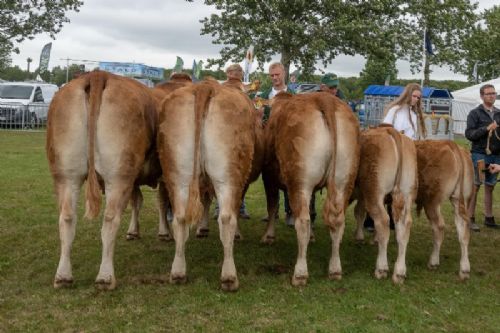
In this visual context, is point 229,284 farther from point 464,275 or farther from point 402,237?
point 464,275

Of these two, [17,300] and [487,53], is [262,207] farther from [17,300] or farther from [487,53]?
[487,53]

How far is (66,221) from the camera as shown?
4953 millimetres

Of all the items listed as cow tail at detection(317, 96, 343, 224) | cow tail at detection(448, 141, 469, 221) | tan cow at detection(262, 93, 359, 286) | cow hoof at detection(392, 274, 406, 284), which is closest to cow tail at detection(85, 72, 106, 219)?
tan cow at detection(262, 93, 359, 286)

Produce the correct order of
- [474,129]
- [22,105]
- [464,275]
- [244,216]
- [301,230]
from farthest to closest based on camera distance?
[22,105] → [244,216] → [474,129] → [464,275] → [301,230]

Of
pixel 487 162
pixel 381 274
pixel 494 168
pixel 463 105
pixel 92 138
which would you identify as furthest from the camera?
pixel 463 105

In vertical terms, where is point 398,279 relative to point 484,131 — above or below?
below

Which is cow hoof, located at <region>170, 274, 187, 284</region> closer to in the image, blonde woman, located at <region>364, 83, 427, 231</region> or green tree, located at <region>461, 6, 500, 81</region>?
blonde woman, located at <region>364, 83, 427, 231</region>

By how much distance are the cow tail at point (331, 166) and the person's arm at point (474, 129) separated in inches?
151

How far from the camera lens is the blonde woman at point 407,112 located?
696 cm

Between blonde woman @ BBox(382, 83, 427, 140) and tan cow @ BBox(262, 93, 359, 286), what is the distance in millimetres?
1742

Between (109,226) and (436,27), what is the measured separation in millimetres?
28466

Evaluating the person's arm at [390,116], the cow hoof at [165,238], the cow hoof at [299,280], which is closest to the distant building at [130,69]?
the cow hoof at [165,238]

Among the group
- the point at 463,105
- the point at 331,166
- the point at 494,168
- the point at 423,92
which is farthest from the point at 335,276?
the point at 463,105

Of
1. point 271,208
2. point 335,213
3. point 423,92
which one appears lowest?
point 271,208
